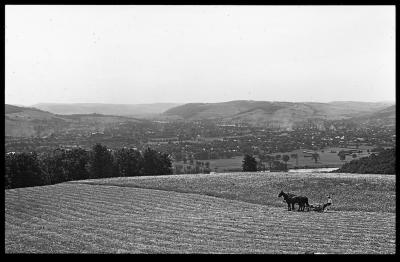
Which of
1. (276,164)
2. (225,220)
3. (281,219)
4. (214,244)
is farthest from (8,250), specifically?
(276,164)

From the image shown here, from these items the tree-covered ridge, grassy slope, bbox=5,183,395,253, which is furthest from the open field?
grassy slope, bbox=5,183,395,253

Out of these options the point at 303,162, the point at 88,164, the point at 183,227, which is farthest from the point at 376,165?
the point at 183,227

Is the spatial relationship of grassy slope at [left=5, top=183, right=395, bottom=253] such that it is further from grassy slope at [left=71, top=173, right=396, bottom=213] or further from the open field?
the open field

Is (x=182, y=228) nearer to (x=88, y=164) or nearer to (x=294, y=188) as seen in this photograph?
(x=294, y=188)

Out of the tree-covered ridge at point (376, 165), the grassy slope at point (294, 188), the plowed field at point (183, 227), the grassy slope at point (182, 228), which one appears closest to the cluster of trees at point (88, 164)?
the grassy slope at point (294, 188)

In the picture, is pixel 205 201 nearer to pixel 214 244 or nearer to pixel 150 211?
pixel 150 211

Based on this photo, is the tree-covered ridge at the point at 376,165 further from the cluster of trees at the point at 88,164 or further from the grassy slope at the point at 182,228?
the grassy slope at the point at 182,228
